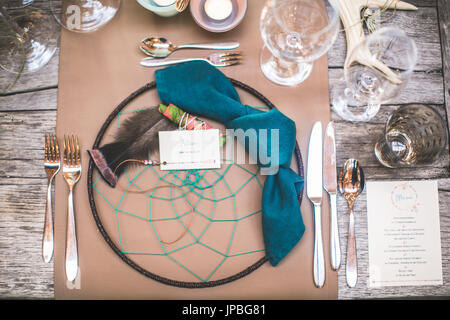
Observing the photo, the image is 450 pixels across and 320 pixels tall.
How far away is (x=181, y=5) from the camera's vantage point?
29.2 inches

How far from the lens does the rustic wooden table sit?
2.37 feet

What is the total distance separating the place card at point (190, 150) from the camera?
73cm

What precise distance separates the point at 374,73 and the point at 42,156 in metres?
0.76

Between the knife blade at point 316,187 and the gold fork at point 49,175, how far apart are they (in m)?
0.56

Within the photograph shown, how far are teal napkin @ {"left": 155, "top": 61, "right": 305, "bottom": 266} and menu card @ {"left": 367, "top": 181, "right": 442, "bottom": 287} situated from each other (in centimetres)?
18

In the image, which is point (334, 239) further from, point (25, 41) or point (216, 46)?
point (25, 41)

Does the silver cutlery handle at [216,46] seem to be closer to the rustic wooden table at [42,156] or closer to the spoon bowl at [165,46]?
the spoon bowl at [165,46]

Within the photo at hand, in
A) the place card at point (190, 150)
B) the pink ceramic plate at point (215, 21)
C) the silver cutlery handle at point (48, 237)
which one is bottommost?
the silver cutlery handle at point (48, 237)

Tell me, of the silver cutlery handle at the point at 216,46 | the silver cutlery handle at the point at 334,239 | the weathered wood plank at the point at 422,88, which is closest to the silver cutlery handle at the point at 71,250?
the silver cutlery handle at the point at 216,46

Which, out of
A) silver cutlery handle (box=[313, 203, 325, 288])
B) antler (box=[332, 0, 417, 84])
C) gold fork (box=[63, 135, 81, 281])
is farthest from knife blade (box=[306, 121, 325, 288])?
gold fork (box=[63, 135, 81, 281])

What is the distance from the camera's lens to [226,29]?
0.74 meters

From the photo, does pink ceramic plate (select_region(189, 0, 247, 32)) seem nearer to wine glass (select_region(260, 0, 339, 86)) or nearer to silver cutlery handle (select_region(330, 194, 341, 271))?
wine glass (select_region(260, 0, 339, 86))

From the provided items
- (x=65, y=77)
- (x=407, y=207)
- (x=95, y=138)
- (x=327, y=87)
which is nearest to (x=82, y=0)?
(x=65, y=77)
